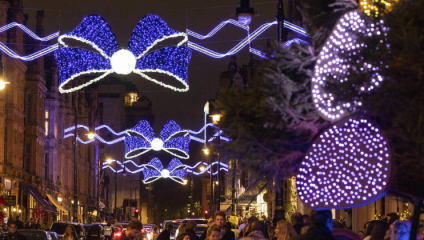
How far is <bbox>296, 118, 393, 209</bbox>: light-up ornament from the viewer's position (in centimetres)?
536

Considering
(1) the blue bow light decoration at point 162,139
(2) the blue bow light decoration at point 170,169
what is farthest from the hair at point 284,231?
(2) the blue bow light decoration at point 170,169

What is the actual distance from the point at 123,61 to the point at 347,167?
14314mm

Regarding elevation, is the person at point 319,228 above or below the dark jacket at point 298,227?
above

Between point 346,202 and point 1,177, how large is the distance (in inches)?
1402

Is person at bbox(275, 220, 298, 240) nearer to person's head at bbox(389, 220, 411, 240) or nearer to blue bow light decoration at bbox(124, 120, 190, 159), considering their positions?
person's head at bbox(389, 220, 411, 240)

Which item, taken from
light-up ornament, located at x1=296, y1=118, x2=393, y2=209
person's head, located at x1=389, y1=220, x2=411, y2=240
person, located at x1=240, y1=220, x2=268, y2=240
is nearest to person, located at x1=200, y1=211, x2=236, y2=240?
person, located at x1=240, y1=220, x2=268, y2=240

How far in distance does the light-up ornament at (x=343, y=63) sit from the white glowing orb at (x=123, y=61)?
14.0 metres

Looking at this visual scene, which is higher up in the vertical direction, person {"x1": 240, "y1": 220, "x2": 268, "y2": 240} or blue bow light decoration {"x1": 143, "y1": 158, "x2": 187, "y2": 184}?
blue bow light decoration {"x1": 143, "y1": 158, "x2": 187, "y2": 184}

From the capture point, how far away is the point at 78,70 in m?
20.3

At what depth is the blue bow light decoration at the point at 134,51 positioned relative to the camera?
19.2 m

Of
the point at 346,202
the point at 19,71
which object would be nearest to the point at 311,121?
the point at 346,202

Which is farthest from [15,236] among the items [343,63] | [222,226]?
[343,63]

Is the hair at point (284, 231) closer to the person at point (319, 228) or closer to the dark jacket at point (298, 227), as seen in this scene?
the dark jacket at point (298, 227)

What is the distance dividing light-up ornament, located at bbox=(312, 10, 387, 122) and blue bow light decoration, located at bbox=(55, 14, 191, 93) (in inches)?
548
